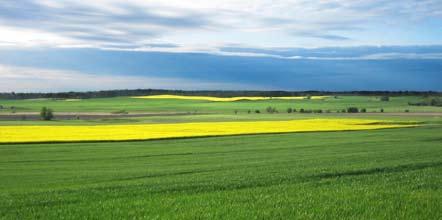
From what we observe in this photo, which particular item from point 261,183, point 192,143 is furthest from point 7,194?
point 192,143

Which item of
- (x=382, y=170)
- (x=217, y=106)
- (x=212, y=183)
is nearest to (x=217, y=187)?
(x=212, y=183)

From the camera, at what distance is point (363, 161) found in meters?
24.8

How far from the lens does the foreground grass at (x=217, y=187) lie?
41.7 ft

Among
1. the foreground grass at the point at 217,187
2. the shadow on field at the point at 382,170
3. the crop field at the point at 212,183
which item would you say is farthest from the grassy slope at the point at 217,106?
the shadow on field at the point at 382,170

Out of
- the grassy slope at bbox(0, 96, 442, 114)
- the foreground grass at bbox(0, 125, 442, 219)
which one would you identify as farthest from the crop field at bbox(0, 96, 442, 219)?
the grassy slope at bbox(0, 96, 442, 114)

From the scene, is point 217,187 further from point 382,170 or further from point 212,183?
point 382,170

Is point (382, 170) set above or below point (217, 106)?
above

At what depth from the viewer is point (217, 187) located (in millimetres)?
17047

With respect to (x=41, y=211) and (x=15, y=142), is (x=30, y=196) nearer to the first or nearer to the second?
(x=41, y=211)

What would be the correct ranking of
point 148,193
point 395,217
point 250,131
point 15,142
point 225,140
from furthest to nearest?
point 250,131, point 225,140, point 15,142, point 148,193, point 395,217

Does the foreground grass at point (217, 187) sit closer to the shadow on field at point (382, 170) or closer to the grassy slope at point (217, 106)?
the shadow on field at point (382, 170)

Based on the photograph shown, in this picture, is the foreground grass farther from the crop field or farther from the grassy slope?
the grassy slope

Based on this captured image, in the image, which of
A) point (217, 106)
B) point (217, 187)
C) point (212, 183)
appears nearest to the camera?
point (217, 187)

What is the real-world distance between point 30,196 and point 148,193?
309 centimetres
